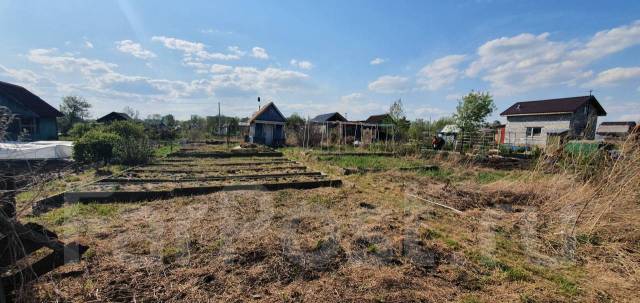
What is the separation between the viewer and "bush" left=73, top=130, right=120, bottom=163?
980 cm

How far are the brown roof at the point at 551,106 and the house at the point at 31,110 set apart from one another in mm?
38529

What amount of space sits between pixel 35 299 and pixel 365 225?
391 centimetres

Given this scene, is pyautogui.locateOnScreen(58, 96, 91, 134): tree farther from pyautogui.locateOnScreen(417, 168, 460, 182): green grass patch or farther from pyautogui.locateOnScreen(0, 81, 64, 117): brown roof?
pyautogui.locateOnScreen(417, 168, 460, 182): green grass patch

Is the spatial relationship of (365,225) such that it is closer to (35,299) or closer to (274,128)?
(35,299)

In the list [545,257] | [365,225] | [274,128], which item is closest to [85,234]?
[365,225]

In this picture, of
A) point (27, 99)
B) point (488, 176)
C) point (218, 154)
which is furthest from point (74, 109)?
point (488, 176)

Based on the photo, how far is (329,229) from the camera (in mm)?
4332

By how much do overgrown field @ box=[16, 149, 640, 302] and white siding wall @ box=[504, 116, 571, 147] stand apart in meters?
22.0

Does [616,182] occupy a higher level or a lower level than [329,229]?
higher

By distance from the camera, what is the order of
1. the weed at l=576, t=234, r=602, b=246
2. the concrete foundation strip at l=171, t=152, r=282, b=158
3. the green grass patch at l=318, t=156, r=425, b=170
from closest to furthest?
the weed at l=576, t=234, r=602, b=246 < the green grass patch at l=318, t=156, r=425, b=170 < the concrete foundation strip at l=171, t=152, r=282, b=158

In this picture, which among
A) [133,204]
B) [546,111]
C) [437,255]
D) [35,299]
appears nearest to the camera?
[35,299]

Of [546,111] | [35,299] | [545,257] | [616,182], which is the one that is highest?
[546,111]

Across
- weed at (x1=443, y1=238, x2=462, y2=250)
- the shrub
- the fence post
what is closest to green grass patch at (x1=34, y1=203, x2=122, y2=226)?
the fence post

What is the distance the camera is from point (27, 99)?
19.1 m
